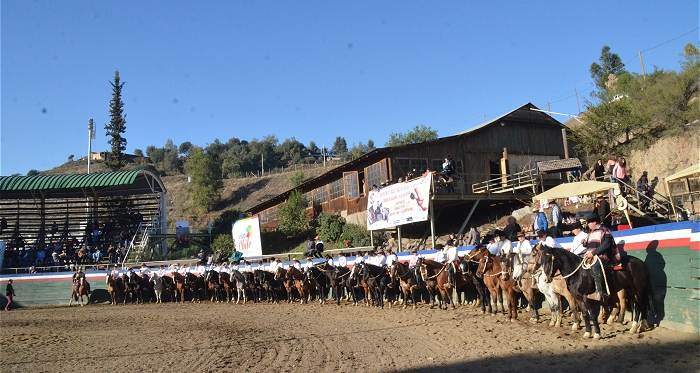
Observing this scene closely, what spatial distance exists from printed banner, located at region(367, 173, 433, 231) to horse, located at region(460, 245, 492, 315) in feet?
24.6

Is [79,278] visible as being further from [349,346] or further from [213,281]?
[349,346]

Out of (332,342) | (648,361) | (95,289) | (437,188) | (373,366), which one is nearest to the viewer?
(648,361)

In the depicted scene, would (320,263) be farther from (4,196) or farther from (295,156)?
(295,156)

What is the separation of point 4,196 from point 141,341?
29783 millimetres

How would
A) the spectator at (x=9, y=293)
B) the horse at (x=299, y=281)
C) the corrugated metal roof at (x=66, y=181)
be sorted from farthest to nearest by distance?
the corrugated metal roof at (x=66, y=181) < the spectator at (x=9, y=293) < the horse at (x=299, y=281)

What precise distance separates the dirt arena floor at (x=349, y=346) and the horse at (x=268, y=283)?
6.24 meters

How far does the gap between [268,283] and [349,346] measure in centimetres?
1272

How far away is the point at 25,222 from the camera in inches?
1548

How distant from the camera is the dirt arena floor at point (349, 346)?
866 cm

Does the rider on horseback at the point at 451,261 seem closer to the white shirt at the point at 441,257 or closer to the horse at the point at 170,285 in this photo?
the white shirt at the point at 441,257

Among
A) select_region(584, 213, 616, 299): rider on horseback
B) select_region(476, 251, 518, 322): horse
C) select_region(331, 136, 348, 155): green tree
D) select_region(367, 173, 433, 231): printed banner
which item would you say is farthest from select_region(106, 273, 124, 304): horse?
select_region(331, 136, 348, 155): green tree

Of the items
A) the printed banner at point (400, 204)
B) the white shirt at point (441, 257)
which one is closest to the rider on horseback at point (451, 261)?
the white shirt at point (441, 257)

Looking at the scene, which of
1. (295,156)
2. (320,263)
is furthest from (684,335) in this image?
(295,156)

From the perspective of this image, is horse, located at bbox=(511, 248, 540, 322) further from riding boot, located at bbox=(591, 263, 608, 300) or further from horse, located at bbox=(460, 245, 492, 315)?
riding boot, located at bbox=(591, 263, 608, 300)
